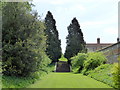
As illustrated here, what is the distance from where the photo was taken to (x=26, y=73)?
15750 millimetres

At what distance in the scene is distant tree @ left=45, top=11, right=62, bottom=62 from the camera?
143 ft

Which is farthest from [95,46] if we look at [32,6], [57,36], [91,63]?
[32,6]

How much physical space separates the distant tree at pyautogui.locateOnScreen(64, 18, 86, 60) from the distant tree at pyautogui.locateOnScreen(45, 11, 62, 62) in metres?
2.25

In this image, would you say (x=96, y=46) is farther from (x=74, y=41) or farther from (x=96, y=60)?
(x=96, y=60)

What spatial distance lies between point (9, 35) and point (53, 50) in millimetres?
29080

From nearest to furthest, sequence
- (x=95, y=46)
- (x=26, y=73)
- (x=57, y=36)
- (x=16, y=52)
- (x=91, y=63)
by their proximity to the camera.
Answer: (x=16, y=52), (x=26, y=73), (x=91, y=63), (x=57, y=36), (x=95, y=46)

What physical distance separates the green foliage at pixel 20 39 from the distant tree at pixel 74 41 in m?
27.8

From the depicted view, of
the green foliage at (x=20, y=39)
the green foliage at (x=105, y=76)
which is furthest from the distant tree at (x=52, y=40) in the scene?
the green foliage at (x=20, y=39)

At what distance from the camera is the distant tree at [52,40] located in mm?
43656

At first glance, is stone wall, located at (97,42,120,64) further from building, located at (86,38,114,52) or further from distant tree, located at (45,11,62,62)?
building, located at (86,38,114,52)

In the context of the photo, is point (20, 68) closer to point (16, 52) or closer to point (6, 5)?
point (16, 52)

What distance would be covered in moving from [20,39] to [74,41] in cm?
3093

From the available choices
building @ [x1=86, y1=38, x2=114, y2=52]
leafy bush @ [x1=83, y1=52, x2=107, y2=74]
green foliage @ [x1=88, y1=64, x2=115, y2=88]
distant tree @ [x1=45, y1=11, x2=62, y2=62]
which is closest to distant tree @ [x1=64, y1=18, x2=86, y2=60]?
distant tree @ [x1=45, y1=11, x2=62, y2=62]

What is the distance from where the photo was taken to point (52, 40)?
4431cm
